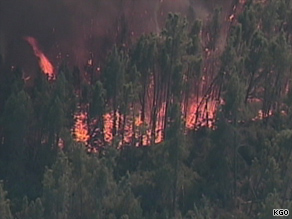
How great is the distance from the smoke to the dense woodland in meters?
0.46

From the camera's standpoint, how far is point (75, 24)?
14.6m

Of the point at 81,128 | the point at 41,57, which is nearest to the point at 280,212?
the point at 81,128

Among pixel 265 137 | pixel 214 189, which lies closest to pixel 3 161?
pixel 214 189

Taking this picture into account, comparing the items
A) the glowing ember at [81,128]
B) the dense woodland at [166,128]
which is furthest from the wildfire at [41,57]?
the glowing ember at [81,128]

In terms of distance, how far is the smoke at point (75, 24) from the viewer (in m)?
14.3

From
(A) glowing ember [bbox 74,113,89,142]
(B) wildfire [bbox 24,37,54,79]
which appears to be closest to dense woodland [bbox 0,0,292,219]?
(A) glowing ember [bbox 74,113,89,142]

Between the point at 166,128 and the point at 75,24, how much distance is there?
9.44 feet

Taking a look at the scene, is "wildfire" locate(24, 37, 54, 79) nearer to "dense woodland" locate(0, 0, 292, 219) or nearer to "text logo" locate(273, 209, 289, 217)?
"dense woodland" locate(0, 0, 292, 219)

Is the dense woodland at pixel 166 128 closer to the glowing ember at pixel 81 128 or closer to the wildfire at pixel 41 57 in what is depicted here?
the glowing ember at pixel 81 128

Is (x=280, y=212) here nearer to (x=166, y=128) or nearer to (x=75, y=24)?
(x=166, y=128)

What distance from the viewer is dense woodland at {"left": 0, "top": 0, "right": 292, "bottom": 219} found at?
11695 millimetres

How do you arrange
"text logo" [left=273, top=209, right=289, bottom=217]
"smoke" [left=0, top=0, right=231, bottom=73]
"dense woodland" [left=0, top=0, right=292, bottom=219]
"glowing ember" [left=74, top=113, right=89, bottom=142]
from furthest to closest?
"smoke" [left=0, top=0, right=231, bottom=73] → "glowing ember" [left=74, top=113, right=89, bottom=142] → "dense woodland" [left=0, top=0, right=292, bottom=219] → "text logo" [left=273, top=209, right=289, bottom=217]

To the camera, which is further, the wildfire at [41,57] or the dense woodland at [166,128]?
the wildfire at [41,57]

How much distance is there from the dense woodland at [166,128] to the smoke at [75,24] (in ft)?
1.50
